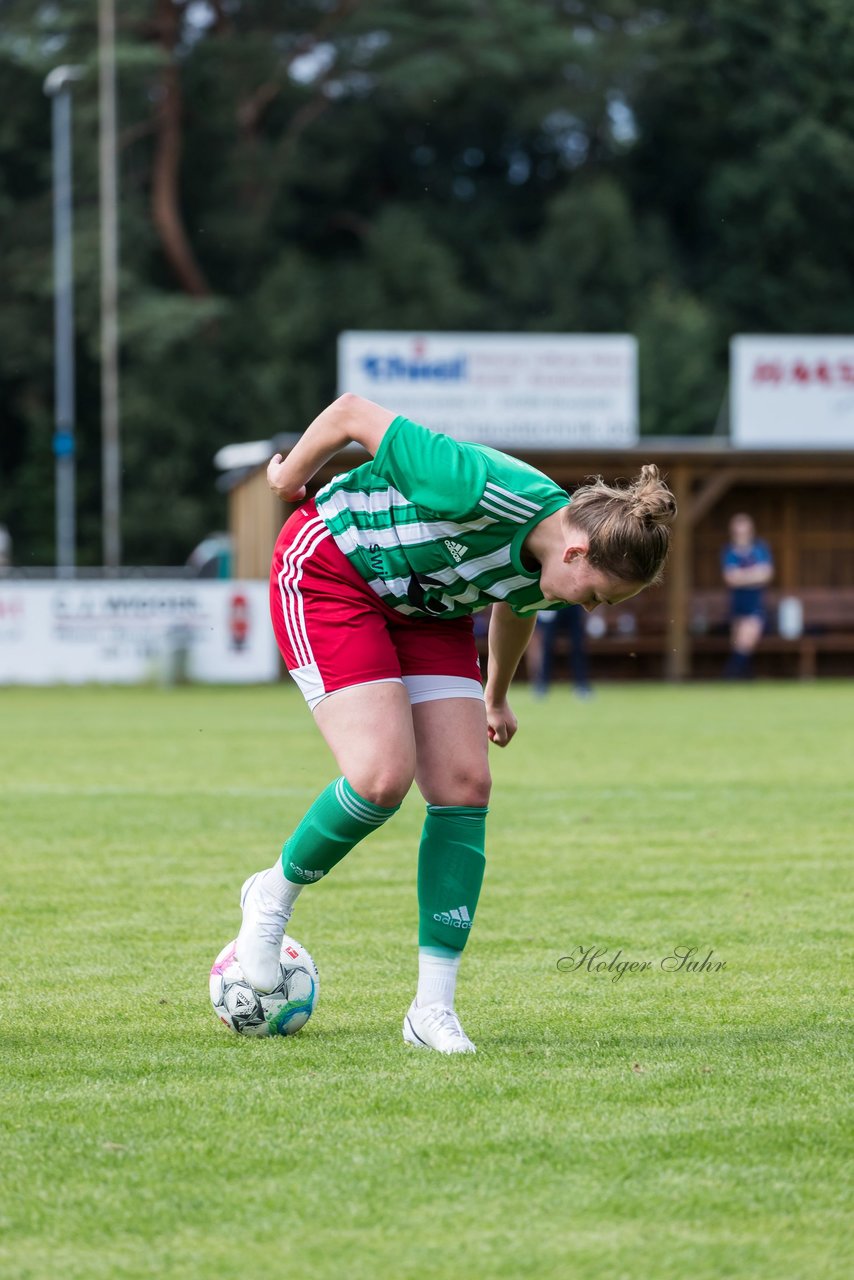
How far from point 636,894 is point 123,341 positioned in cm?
3498

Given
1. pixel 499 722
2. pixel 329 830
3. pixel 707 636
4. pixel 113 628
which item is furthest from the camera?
pixel 707 636

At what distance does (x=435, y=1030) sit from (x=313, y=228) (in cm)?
4139

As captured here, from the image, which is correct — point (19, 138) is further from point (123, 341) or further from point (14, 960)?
point (14, 960)

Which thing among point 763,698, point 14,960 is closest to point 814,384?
point 763,698

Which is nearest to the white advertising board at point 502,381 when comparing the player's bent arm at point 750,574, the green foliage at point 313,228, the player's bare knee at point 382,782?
the player's bent arm at point 750,574

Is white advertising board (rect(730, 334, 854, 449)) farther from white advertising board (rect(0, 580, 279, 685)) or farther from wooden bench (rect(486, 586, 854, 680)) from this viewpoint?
white advertising board (rect(0, 580, 279, 685))

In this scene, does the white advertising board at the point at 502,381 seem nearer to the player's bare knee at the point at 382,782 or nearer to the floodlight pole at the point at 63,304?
the floodlight pole at the point at 63,304

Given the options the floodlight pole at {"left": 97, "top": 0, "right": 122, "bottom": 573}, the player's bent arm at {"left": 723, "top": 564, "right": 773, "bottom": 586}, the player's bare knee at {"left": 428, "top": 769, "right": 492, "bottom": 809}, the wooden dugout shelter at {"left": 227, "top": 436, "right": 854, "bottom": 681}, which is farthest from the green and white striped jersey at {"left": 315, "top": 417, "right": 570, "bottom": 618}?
the floodlight pole at {"left": 97, "top": 0, "right": 122, "bottom": 573}

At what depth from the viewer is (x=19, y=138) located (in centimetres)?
4156

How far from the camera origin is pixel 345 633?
15.2ft

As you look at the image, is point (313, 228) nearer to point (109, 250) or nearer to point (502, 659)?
point (109, 250)

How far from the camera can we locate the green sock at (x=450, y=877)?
4.68m

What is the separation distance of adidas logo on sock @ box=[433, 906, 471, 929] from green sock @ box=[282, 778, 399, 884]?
281mm

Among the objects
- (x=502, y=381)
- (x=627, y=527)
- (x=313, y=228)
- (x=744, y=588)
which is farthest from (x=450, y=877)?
(x=313, y=228)
